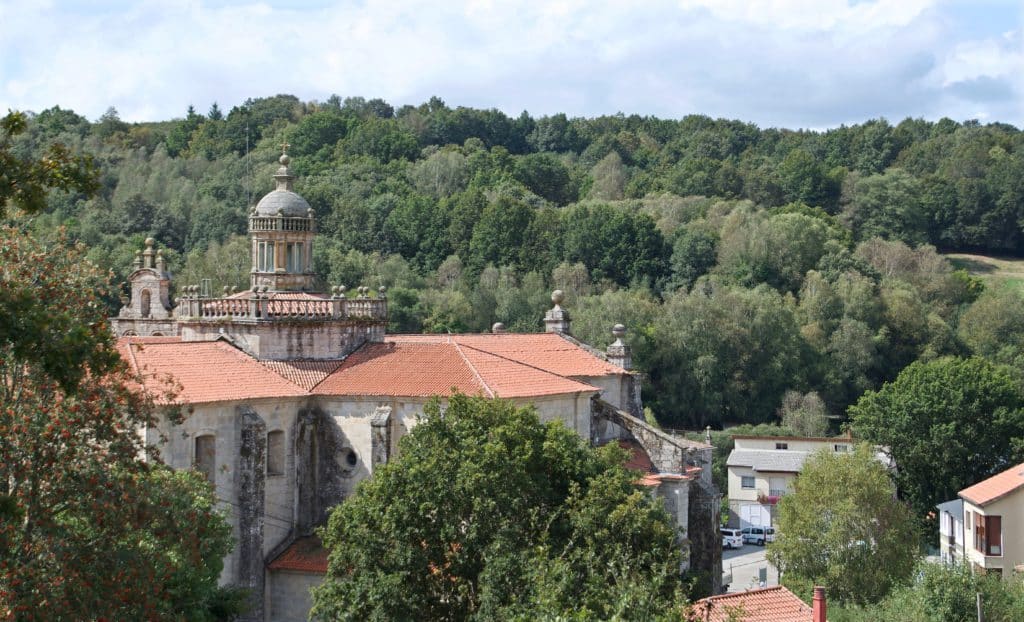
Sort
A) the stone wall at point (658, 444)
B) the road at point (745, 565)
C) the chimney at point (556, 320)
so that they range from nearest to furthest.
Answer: the stone wall at point (658, 444) → the chimney at point (556, 320) → the road at point (745, 565)

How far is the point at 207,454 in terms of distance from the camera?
3959cm

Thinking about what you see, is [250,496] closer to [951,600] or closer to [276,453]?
[276,453]

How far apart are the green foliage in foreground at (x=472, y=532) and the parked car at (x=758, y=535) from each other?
1598 inches

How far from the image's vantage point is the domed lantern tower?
156 ft

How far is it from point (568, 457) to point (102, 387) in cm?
1209

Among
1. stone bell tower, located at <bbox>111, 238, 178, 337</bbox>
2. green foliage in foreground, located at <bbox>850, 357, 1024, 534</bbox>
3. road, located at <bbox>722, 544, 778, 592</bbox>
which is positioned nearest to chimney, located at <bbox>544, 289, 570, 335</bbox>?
road, located at <bbox>722, 544, 778, 592</bbox>

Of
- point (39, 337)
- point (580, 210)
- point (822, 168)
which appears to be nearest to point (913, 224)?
point (822, 168)

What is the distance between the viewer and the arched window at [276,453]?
4197cm

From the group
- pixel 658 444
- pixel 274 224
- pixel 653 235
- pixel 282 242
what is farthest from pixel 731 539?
pixel 653 235

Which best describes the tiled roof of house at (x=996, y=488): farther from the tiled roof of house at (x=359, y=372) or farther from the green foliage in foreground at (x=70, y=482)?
the green foliage in foreground at (x=70, y=482)

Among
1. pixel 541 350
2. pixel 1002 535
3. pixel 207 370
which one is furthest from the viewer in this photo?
pixel 1002 535

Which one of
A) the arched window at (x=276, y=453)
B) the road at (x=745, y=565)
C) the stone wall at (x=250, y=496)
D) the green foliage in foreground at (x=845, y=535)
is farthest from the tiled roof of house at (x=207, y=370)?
the road at (x=745, y=565)

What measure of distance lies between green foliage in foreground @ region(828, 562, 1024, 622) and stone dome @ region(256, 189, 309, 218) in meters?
20.4

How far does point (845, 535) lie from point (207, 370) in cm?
2133
